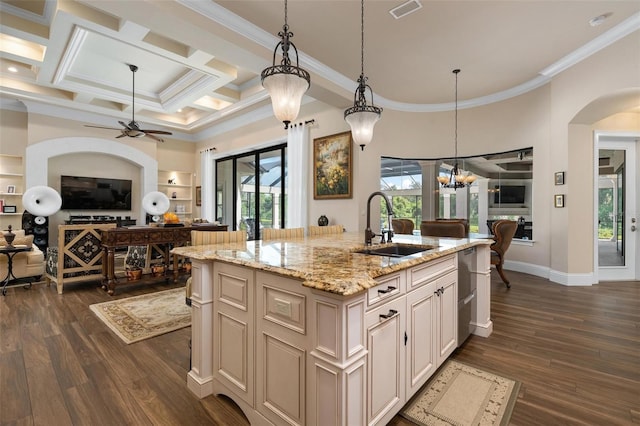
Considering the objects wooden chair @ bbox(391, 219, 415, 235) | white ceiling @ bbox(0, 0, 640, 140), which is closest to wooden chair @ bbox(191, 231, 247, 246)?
white ceiling @ bbox(0, 0, 640, 140)

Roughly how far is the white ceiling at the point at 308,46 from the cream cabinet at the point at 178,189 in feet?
8.80

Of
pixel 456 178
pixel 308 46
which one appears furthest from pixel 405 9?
A: pixel 456 178

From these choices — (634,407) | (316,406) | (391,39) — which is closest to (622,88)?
(391,39)

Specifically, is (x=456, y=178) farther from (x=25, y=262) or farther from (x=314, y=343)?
(x=25, y=262)

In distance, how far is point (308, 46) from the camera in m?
3.88

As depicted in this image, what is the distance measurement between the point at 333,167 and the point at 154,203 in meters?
3.41

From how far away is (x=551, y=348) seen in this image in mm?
2535

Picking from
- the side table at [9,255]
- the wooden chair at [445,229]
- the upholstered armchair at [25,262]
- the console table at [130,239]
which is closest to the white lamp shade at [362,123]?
the wooden chair at [445,229]

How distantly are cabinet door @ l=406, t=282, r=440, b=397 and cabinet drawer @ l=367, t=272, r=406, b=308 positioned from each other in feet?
0.45

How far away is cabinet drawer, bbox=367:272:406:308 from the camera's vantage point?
1412 mm

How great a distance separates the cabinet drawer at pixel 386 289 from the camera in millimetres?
1412

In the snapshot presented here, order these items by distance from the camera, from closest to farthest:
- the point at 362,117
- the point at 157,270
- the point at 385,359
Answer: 1. the point at 385,359
2. the point at 362,117
3. the point at 157,270

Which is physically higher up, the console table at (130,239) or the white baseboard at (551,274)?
the console table at (130,239)

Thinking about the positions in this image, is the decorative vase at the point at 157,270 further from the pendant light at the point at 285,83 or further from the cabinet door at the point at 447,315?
the cabinet door at the point at 447,315
